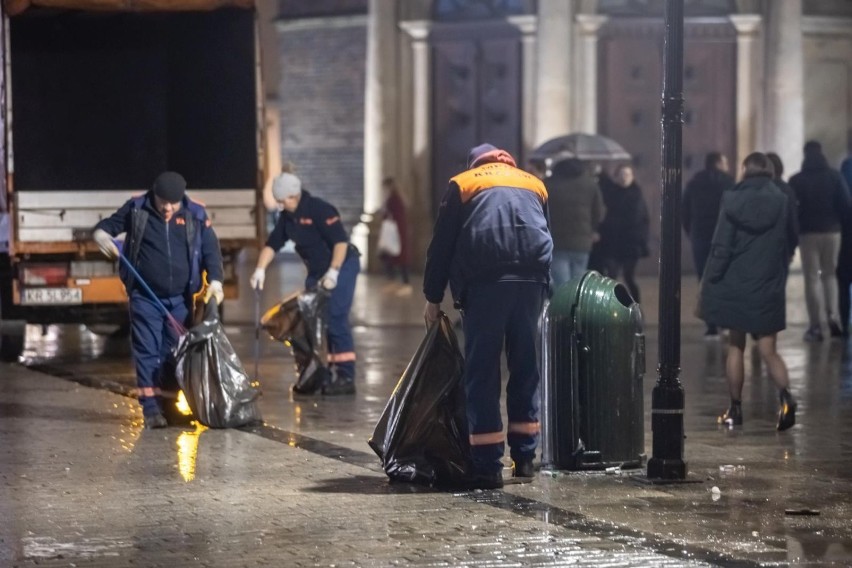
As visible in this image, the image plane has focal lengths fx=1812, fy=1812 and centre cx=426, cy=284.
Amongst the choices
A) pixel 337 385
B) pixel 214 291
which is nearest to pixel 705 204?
pixel 337 385

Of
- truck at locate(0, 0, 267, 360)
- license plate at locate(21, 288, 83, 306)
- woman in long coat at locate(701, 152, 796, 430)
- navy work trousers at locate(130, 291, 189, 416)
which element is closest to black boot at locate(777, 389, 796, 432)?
woman in long coat at locate(701, 152, 796, 430)

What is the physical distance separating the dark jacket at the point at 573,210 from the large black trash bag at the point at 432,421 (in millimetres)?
6835

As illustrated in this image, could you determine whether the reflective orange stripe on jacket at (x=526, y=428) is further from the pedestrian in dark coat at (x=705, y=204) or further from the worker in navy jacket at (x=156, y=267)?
the pedestrian in dark coat at (x=705, y=204)

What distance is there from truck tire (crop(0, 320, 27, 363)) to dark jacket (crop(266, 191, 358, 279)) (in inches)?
141

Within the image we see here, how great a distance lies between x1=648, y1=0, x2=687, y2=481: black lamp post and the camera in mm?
9047

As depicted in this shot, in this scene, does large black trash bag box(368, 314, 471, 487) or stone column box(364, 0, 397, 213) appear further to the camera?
stone column box(364, 0, 397, 213)

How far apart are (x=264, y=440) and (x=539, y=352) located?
1.92m

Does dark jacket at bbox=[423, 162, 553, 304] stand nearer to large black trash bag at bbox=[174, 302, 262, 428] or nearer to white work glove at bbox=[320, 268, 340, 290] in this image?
large black trash bag at bbox=[174, 302, 262, 428]

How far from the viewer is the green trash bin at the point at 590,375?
30.4 ft

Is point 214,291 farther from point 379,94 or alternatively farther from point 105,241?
point 379,94

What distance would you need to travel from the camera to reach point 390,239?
25812 millimetres

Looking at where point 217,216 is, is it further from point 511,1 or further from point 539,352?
point 511,1

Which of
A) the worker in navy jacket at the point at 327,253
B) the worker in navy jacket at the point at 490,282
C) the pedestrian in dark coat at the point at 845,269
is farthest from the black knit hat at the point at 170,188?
the pedestrian in dark coat at the point at 845,269

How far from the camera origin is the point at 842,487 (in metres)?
9.09
